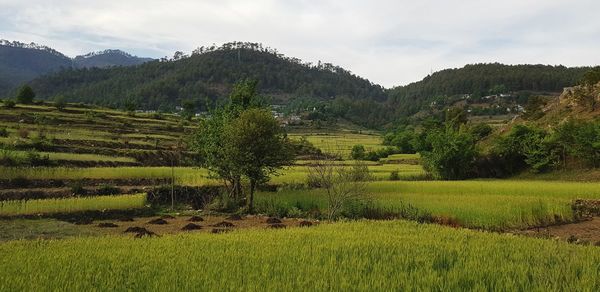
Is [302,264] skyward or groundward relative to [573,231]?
skyward

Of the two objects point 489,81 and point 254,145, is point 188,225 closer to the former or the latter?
point 254,145

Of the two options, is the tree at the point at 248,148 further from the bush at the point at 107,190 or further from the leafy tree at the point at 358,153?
the leafy tree at the point at 358,153

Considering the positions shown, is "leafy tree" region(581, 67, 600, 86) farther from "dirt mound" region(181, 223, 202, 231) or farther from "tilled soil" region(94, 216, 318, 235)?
"dirt mound" region(181, 223, 202, 231)

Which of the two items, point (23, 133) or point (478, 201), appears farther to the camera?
point (23, 133)

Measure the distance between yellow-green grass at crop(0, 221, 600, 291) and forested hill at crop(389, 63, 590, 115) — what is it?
150 m

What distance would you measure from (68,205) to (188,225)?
283 inches

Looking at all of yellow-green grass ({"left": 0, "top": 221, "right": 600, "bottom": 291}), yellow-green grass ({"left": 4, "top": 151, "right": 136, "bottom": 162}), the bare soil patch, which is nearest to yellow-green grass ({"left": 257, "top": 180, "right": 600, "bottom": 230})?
the bare soil patch

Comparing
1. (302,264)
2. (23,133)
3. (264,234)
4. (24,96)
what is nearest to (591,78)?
(264,234)

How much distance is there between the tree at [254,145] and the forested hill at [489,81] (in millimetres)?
139134

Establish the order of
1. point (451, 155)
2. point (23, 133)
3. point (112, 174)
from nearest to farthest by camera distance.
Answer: point (112, 174) < point (23, 133) < point (451, 155)

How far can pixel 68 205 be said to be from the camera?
22.6 metres

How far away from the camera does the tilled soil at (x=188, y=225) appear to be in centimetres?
1839

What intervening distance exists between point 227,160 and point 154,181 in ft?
26.6

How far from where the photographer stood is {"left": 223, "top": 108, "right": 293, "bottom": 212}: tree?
26.5 metres
